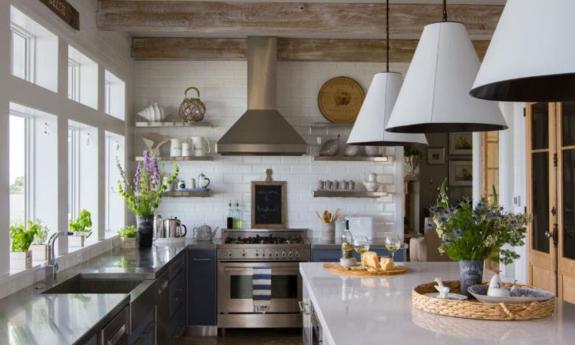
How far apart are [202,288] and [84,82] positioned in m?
2.41

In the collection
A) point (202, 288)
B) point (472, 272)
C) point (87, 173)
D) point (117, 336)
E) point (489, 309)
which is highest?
point (87, 173)

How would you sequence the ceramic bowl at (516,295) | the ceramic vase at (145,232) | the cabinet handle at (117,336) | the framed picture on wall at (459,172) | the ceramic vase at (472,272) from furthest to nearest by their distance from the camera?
the framed picture on wall at (459,172)
the ceramic vase at (145,232)
the cabinet handle at (117,336)
the ceramic vase at (472,272)
the ceramic bowl at (516,295)

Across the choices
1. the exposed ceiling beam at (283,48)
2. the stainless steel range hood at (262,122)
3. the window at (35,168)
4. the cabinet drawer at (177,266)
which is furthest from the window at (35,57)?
the exposed ceiling beam at (283,48)

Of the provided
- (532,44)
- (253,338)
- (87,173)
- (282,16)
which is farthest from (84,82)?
(532,44)

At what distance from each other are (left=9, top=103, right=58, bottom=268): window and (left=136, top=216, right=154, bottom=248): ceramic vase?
1588 mm

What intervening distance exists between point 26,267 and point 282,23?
9.58ft

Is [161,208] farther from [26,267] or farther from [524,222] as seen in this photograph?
[524,222]

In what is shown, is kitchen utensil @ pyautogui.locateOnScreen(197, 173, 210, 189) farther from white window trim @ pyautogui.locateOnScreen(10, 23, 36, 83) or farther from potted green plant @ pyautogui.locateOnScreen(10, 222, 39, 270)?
potted green plant @ pyautogui.locateOnScreen(10, 222, 39, 270)

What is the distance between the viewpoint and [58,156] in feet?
15.0

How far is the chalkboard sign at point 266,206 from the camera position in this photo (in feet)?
23.4

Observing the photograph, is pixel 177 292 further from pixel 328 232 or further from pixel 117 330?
pixel 117 330

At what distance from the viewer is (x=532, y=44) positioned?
4.65 ft

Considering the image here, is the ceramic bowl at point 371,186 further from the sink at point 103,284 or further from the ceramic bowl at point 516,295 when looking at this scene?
the ceramic bowl at point 516,295

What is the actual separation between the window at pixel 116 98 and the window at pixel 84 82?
1000 mm
